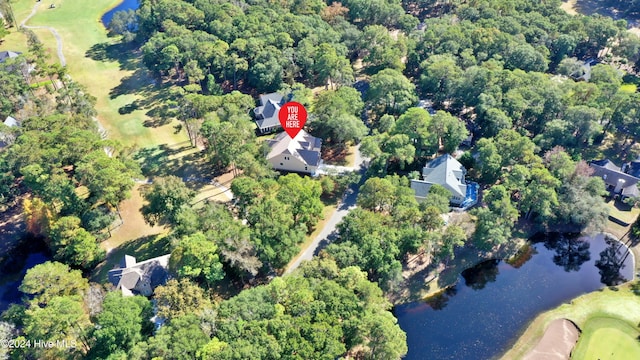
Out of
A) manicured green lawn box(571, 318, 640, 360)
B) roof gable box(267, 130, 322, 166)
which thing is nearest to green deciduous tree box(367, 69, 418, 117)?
roof gable box(267, 130, 322, 166)

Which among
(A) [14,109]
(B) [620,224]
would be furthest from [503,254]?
(A) [14,109]

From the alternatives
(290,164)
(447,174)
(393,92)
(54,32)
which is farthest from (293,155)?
(54,32)

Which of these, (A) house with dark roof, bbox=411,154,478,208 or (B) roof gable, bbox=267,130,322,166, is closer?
(A) house with dark roof, bbox=411,154,478,208

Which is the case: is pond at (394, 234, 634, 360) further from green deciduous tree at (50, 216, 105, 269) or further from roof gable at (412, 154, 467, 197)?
green deciduous tree at (50, 216, 105, 269)

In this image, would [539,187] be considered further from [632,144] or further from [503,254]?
[632,144]

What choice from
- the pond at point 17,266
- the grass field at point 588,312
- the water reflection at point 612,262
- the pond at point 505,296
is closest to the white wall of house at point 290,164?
the pond at point 505,296

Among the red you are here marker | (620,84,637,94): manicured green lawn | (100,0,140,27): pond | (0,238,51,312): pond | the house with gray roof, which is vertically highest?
(620,84,637,94): manicured green lawn

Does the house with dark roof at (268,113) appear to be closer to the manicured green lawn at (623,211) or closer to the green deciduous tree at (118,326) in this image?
the green deciduous tree at (118,326)

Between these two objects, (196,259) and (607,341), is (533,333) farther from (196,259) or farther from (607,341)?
(196,259)
